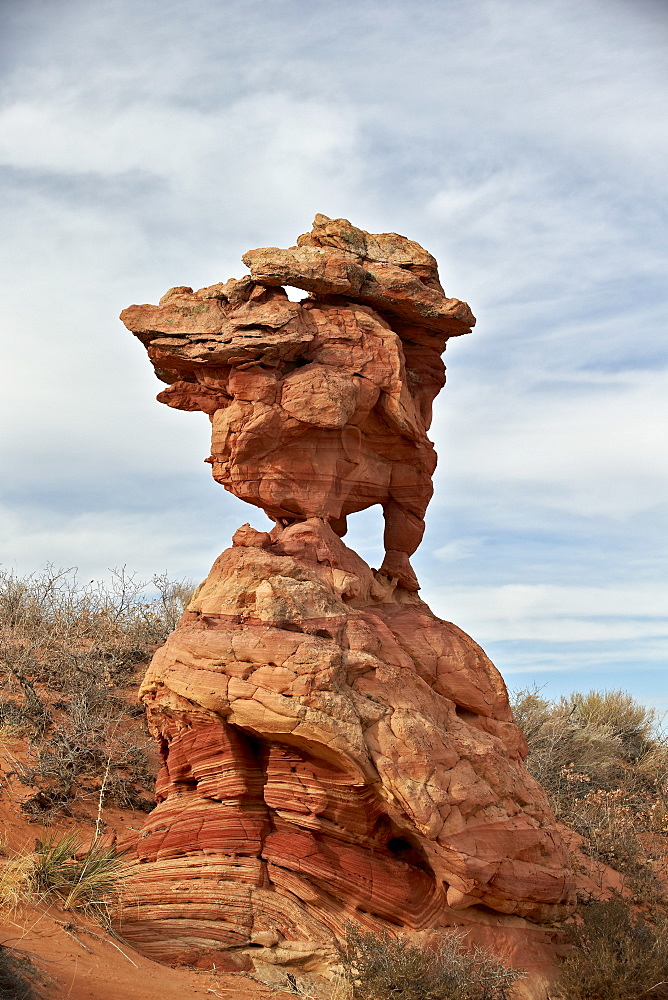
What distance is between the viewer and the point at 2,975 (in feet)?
19.2

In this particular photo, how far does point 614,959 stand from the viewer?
770 cm

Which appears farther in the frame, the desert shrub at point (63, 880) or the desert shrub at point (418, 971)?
the desert shrub at point (63, 880)

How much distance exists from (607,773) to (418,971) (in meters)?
9.93

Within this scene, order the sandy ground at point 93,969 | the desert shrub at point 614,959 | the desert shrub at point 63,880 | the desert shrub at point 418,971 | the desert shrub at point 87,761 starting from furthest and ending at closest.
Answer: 1. the desert shrub at point 87,761
2. the desert shrub at point 614,959
3. the desert shrub at point 63,880
4. the desert shrub at point 418,971
5. the sandy ground at point 93,969

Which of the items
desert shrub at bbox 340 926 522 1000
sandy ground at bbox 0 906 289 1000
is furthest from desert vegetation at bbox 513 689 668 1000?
sandy ground at bbox 0 906 289 1000

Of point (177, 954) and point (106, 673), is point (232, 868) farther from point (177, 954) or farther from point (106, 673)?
point (106, 673)

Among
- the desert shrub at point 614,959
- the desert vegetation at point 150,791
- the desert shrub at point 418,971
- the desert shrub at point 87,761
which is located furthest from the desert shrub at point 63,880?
the desert shrub at point 614,959

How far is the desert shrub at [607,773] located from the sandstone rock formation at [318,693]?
3.20 metres

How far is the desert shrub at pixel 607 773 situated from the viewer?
11.5 meters

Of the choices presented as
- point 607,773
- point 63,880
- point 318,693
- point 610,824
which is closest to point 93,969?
point 63,880

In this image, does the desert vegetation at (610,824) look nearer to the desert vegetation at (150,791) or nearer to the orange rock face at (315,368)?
the desert vegetation at (150,791)

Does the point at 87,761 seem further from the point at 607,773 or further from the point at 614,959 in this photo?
the point at 607,773

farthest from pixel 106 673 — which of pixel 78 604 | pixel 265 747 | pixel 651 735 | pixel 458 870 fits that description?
pixel 651 735

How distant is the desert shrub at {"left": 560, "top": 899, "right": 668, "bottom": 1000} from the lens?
24.8 ft
